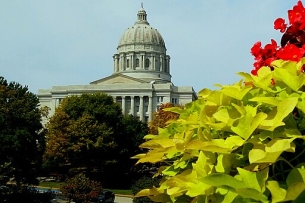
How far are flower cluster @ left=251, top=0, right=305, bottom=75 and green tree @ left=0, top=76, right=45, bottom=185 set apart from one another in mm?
22013

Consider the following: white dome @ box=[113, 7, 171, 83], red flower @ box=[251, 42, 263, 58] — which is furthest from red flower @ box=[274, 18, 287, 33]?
white dome @ box=[113, 7, 171, 83]

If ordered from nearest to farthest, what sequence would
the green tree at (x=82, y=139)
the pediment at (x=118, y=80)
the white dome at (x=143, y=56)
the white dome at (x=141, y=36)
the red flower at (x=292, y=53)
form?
the red flower at (x=292, y=53), the green tree at (x=82, y=139), the pediment at (x=118, y=80), the white dome at (x=143, y=56), the white dome at (x=141, y=36)

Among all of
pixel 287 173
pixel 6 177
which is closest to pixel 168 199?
pixel 287 173

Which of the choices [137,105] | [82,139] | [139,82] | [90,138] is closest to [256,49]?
[82,139]

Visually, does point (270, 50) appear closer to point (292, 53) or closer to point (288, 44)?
point (288, 44)

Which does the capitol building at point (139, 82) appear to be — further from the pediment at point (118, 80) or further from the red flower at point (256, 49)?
the red flower at point (256, 49)

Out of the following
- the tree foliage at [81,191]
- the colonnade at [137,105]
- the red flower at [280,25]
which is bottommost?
the tree foliage at [81,191]

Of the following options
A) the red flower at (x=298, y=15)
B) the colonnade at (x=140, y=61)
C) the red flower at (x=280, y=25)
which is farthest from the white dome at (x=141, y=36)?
the red flower at (x=298, y=15)

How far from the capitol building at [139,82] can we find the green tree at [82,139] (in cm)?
3758

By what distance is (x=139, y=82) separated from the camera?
90.6m

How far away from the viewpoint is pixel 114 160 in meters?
43.8

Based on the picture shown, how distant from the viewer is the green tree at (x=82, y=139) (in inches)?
1684

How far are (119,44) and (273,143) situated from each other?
4291 inches

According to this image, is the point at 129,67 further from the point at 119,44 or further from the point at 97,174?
the point at 97,174
